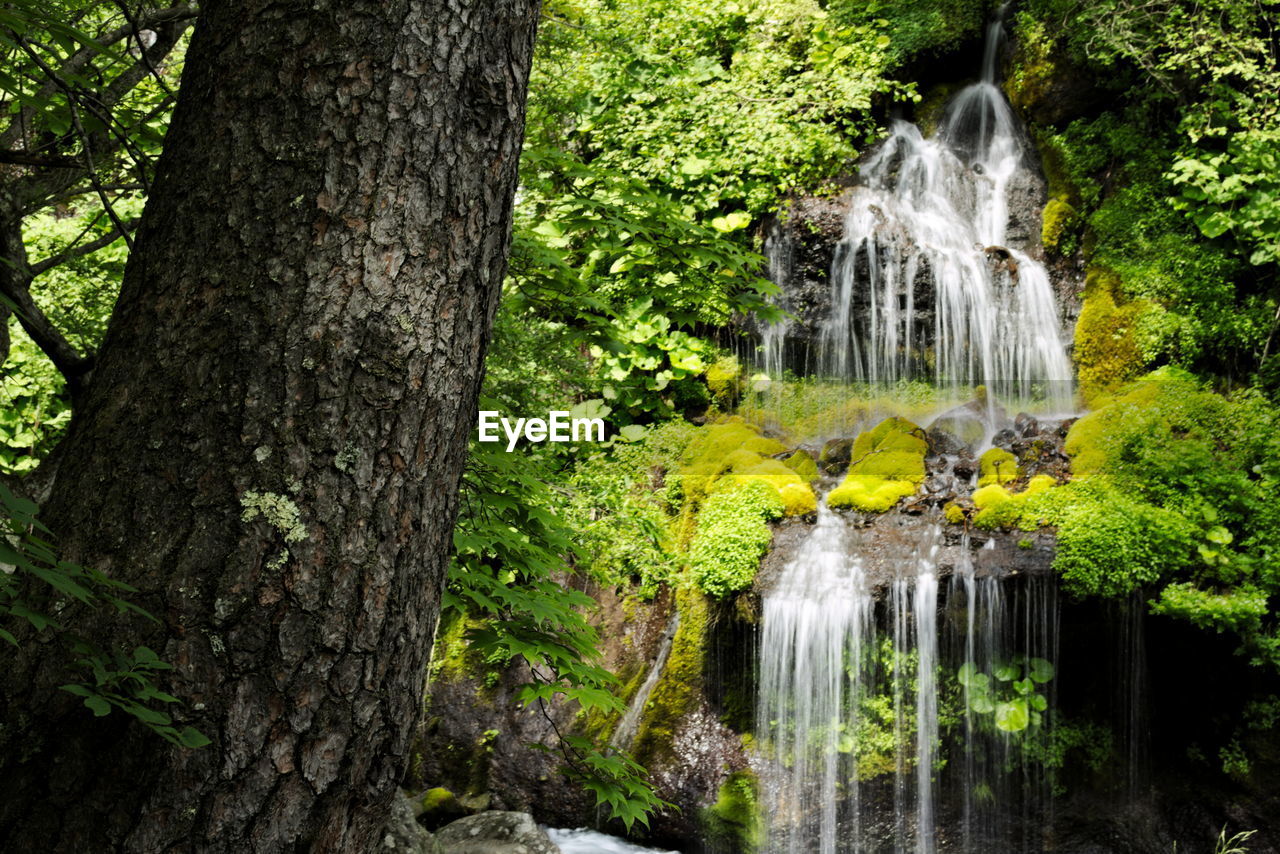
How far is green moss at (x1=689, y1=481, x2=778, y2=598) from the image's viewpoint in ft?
21.1

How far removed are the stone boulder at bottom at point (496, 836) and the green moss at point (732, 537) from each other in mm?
2070

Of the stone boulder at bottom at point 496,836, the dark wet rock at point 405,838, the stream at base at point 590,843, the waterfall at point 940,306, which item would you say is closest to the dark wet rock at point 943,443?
the waterfall at point 940,306

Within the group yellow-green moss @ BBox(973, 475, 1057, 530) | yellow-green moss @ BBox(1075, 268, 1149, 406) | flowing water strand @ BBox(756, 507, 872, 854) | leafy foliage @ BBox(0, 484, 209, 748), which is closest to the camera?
leafy foliage @ BBox(0, 484, 209, 748)

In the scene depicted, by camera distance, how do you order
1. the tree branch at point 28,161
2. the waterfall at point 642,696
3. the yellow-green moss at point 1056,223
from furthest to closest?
the yellow-green moss at point 1056,223 → the waterfall at point 642,696 → the tree branch at point 28,161

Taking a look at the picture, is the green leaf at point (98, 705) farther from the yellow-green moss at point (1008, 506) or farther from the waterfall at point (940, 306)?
the waterfall at point (940, 306)

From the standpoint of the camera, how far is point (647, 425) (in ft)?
30.2

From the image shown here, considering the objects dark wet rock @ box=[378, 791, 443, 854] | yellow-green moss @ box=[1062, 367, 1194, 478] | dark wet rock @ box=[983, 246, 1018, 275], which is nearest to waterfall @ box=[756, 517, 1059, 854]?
yellow-green moss @ box=[1062, 367, 1194, 478]

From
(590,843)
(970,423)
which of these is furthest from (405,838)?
(970,423)

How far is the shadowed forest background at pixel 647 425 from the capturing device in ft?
→ 4.02

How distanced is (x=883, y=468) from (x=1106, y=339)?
3.04m

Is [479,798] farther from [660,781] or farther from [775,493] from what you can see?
[775,493]

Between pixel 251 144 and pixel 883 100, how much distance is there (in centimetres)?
1095

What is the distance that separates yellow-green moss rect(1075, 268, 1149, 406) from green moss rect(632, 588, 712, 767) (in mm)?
4590

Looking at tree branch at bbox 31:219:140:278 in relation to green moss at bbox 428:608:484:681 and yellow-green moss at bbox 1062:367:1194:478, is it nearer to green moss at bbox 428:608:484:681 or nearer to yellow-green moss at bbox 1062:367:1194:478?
green moss at bbox 428:608:484:681
